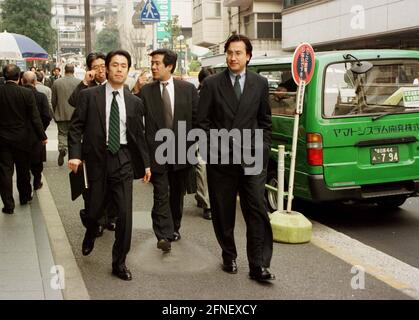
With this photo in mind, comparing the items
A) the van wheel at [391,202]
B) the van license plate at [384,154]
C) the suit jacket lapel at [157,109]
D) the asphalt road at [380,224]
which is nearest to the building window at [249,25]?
the asphalt road at [380,224]

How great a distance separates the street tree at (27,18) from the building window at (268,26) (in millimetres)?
17859

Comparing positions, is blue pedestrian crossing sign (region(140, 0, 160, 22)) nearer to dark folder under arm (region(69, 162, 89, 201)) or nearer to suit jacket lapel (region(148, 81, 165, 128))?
suit jacket lapel (region(148, 81, 165, 128))

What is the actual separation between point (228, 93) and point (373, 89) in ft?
8.33

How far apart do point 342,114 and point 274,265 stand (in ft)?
6.62

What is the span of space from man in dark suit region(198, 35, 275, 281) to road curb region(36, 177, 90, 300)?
1335mm

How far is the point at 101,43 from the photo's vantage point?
96.3m

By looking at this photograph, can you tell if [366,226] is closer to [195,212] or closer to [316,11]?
[195,212]

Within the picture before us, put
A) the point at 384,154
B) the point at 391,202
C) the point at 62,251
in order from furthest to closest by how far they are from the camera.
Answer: the point at 391,202
the point at 384,154
the point at 62,251

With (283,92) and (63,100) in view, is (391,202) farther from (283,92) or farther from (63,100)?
(63,100)

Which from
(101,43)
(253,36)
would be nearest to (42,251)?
(253,36)

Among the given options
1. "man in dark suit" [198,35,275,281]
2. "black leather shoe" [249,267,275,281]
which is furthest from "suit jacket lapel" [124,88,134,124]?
"black leather shoe" [249,267,275,281]

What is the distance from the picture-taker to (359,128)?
641 cm

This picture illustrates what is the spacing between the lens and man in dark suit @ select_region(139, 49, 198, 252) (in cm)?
560

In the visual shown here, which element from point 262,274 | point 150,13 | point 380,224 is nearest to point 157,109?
point 262,274
